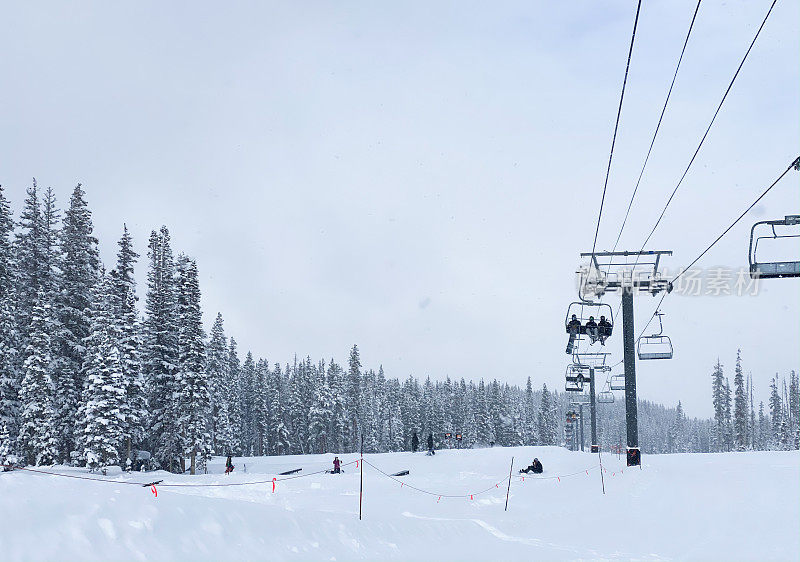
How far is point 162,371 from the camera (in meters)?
47.9

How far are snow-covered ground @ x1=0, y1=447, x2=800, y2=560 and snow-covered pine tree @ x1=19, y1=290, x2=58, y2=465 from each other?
42.8 feet

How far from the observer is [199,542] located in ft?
30.1

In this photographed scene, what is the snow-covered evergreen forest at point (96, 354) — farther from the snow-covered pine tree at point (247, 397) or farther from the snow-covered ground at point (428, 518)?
the snow-covered pine tree at point (247, 397)

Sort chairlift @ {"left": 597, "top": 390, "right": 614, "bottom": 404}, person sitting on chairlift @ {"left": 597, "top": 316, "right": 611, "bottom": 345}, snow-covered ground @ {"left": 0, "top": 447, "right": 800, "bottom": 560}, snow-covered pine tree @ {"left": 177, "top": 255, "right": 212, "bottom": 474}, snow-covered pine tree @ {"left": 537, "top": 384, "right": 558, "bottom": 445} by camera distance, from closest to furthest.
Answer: snow-covered ground @ {"left": 0, "top": 447, "right": 800, "bottom": 560} < person sitting on chairlift @ {"left": 597, "top": 316, "right": 611, "bottom": 345} < snow-covered pine tree @ {"left": 177, "top": 255, "right": 212, "bottom": 474} < chairlift @ {"left": 597, "top": 390, "right": 614, "bottom": 404} < snow-covered pine tree @ {"left": 537, "top": 384, "right": 558, "bottom": 445}

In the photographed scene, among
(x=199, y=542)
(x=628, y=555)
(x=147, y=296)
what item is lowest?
(x=628, y=555)

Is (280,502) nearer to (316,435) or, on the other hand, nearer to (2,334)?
(2,334)

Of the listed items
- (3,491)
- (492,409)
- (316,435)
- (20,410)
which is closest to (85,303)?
(20,410)

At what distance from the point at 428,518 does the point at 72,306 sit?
35.1m

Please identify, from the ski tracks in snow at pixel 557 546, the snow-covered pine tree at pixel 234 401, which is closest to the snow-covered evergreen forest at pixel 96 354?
the snow-covered pine tree at pixel 234 401

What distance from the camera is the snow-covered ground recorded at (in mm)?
8414

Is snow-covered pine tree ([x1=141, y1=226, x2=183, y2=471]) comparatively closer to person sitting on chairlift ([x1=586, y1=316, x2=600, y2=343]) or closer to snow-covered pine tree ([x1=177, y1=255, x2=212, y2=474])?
snow-covered pine tree ([x1=177, y1=255, x2=212, y2=474])

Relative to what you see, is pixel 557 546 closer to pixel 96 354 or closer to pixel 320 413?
pixel 96 354

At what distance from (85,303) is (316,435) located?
5198cm

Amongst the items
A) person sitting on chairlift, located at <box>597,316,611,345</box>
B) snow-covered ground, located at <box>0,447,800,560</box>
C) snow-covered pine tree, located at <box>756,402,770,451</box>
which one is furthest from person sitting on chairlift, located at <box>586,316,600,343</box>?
snow-covered pine tree, located at <box>756,402,770,451</box>
